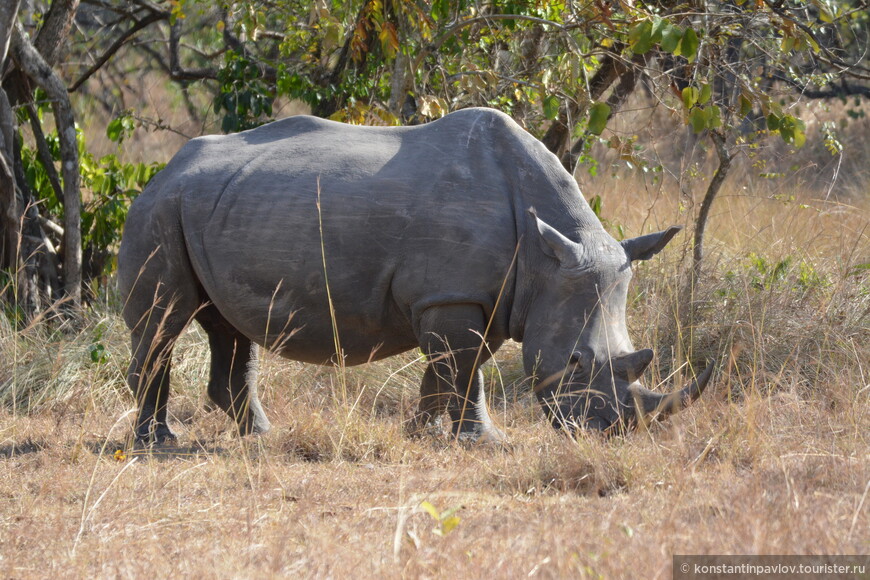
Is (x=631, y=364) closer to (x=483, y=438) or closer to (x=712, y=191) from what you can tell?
(x=483, y=438)

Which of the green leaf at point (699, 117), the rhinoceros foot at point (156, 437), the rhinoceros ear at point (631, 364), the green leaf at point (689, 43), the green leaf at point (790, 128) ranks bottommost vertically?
the rhinoceros foot at point (156, 437)

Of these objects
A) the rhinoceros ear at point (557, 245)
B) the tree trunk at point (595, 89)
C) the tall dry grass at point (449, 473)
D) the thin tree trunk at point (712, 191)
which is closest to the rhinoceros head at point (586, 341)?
the rhinoceros ear at point (557, 245)

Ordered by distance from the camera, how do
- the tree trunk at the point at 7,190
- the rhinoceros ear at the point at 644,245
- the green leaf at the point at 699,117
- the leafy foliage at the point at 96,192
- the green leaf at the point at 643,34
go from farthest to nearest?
the leafy foliage at the point at 96,192 → the tree trunk at the point at 7,190 → the green leaf at the point at 699,117 → the green leaf at the point at 643,34 → the rhinoceros ear at the point at 644,245

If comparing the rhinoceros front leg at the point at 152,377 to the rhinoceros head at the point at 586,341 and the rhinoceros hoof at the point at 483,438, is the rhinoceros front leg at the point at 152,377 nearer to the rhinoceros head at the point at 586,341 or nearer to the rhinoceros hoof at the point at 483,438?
the rhinoceros hoof at the point at 483,438

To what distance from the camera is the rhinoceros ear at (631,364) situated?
4691 millimetres

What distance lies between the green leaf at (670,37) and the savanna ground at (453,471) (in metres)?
1.52

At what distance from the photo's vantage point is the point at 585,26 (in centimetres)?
641

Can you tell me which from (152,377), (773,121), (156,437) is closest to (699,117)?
(773,121)

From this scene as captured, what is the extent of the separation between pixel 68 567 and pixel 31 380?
363cm

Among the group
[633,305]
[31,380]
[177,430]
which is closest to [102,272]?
[31,380]

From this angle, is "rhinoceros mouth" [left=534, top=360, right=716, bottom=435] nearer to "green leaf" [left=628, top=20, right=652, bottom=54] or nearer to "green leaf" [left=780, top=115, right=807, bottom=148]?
"green leaf" [left=628, top=20, right=652, bottom=54]

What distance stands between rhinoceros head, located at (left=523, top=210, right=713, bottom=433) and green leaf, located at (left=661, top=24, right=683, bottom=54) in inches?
37.3

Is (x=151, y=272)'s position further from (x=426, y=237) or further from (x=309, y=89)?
(x=309, y=89)

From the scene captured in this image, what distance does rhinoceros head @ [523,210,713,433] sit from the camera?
4738 mm
